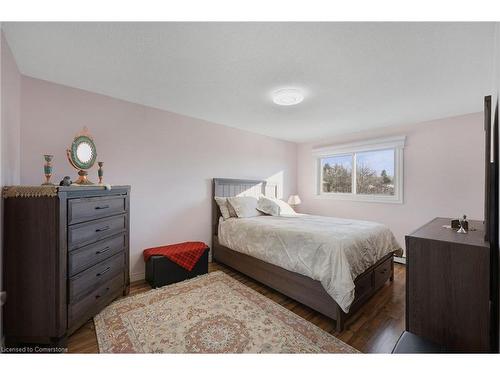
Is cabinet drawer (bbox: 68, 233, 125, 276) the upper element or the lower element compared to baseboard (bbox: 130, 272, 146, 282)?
upper

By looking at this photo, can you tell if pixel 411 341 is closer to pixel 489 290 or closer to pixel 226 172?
pixel 489 290

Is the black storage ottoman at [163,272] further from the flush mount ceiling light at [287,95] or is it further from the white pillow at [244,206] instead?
the flush mount ceiling light at [287,95]

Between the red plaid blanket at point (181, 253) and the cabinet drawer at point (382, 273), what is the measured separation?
2.04 meters

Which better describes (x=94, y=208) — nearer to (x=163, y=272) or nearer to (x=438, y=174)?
(x=163, y=272)

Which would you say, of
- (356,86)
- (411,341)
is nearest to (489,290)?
(411,341)

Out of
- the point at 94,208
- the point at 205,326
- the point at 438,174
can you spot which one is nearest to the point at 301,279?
the point at 205,326

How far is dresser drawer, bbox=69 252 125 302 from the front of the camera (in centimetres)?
150

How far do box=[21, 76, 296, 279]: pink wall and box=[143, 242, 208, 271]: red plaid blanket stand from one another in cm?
20

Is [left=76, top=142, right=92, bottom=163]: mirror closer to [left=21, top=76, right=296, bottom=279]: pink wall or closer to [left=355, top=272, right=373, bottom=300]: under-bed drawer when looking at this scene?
[left=21, top=76, right=296, bottom=279]: pink wall

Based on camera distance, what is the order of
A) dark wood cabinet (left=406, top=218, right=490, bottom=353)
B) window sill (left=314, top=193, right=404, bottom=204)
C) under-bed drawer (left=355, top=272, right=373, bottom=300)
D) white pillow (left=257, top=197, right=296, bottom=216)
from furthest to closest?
window sill (left=314, top=193, right=404, bottom=204) < white pillow (left=257, top=197, right=296, bottom=216) < under-bed drawer (left=355, top=272, right=373, bottom=300) < dark wood cabinet (left=406, top=218, right=490, bottom=353)

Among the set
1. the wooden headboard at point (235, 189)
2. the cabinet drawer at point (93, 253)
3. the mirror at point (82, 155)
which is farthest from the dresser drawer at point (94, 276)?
the wooden headboard at point (235, 189)

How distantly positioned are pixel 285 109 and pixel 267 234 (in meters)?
1.69

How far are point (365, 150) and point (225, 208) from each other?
2.78m

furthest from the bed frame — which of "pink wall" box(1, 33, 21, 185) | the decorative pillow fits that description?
"pink wall" box(1, 33, 21, 185)
